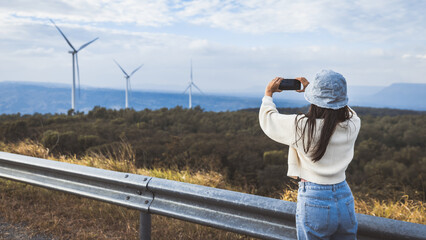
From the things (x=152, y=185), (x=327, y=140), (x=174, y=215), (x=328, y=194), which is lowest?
(x=174, y=215)

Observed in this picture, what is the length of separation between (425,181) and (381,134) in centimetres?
1229

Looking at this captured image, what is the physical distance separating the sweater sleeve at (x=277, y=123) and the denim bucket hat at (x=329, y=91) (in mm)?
169

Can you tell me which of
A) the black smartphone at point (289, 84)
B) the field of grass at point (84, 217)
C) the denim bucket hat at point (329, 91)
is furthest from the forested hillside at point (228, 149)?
the denim bucket hat at point (329, 91)

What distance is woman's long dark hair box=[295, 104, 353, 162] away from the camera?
209 centimetres

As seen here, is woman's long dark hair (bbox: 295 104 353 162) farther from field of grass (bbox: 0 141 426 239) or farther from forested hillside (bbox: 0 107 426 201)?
forested hillside (bbox: 0 107 426 201)

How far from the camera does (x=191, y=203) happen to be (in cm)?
296

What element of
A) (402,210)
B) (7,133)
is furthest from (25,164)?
(7,133)

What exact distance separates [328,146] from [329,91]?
31 cm

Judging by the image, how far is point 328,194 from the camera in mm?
2158

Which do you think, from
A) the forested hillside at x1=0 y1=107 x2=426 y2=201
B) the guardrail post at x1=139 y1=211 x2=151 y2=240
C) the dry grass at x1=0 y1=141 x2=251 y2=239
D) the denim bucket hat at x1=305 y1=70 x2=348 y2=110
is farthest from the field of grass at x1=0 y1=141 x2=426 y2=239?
the forested hillside at x1=0 y1=107 x2=426 y2=201

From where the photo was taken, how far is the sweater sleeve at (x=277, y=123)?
2.17 metres

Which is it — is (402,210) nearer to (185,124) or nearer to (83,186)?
(83,186)

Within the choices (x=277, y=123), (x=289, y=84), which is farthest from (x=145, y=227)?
(x=289, y=84)

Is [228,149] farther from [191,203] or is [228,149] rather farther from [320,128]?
[320,128]
